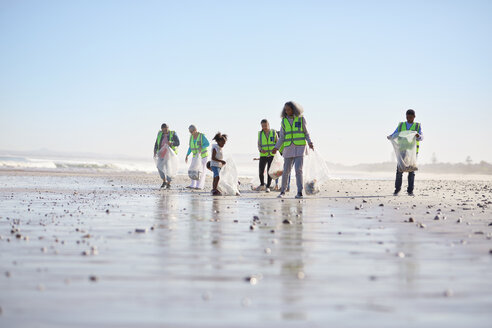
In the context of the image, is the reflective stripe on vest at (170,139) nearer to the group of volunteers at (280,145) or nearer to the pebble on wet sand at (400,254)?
the group of volunteers at (280,145)

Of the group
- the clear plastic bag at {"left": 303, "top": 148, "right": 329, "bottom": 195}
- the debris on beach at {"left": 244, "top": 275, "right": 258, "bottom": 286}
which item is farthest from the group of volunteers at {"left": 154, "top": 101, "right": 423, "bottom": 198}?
the debris on beach at {"left": 244, "top": 275, "right": 258, "bottom": 286}

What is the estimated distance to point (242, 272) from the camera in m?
4.81

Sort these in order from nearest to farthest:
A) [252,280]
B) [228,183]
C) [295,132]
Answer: [252,280]
[295,132]
[228,183]

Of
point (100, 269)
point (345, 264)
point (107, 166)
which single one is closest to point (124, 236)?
point (100, 269)

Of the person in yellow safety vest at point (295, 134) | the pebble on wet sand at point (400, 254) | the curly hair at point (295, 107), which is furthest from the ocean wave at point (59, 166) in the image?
the pebble on wet sand at point (400, 254)

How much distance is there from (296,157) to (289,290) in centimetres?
1056

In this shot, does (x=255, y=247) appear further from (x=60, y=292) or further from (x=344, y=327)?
(x=344, y=327)

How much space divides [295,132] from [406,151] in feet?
11.0

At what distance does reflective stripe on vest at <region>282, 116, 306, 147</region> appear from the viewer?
14352 mm

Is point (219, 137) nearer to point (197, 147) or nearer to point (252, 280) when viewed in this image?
point (197, 147)

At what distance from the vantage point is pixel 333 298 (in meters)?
3.95

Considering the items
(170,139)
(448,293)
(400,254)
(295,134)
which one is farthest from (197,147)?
(448,293)

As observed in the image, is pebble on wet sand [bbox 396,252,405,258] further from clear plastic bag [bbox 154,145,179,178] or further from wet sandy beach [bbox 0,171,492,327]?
clear plastic bag [bbox 154,145,179,178]

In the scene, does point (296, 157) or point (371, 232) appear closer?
point (371, 232)
